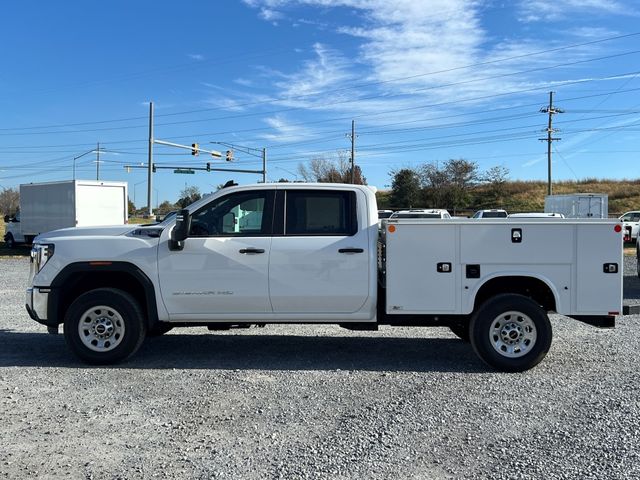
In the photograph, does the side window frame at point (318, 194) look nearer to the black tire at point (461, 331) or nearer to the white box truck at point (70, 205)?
the black tire at point (461, 331)

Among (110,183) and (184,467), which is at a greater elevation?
(110,183)

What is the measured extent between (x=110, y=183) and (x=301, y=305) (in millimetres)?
20627

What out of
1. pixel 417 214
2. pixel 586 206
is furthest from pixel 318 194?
pixel 586 206

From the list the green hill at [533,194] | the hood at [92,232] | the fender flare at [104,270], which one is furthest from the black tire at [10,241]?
the green hill at [533,194]

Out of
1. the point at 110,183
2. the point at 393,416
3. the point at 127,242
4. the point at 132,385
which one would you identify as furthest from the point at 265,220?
the point at 110,183

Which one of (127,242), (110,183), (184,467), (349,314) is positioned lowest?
(184,467)

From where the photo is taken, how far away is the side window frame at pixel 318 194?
6.65 metres

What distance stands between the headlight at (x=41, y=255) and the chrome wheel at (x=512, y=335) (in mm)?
5010

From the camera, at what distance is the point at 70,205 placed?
24.1 m

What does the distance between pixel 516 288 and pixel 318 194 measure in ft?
8.14

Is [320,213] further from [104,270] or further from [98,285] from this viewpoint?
[98,285]

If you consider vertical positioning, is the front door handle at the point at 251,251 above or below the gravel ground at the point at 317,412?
above

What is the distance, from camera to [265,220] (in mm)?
6746

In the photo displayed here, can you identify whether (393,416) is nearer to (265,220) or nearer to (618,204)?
(265,220)
